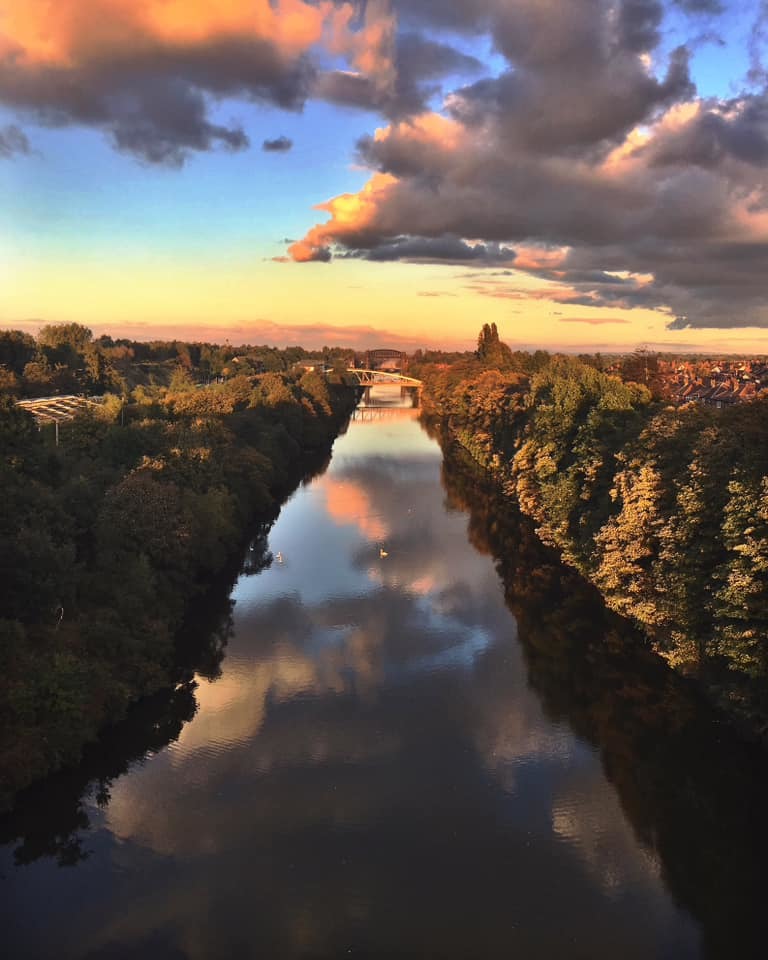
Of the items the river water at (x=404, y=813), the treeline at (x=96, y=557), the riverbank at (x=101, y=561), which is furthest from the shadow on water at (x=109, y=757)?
the treeline at (x=96, y=557)

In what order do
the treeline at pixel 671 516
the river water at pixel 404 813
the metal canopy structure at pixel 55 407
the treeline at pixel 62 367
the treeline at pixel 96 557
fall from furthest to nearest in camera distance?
the treeline at pixel 62 367 → the metal canopy structure at pixel 55 407 → the treeline at pixel 671 516 → the treeline at pixel 96 557 → the river water at pixel 404 813

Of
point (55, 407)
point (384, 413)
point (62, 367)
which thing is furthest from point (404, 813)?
point (384, 413)

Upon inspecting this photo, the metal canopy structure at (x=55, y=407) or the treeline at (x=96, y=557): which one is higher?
the metal canopy structure at (x=55, y=407)

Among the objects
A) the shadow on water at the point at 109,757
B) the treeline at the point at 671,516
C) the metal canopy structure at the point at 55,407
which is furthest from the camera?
the metal canopy structure at the point at 55,407

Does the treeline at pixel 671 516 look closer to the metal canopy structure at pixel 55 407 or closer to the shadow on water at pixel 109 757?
the shadow on water at pixel 109 757

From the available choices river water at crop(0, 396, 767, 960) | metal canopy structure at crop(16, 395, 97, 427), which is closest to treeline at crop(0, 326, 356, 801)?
river water at crop(0, 396, 767, 960)

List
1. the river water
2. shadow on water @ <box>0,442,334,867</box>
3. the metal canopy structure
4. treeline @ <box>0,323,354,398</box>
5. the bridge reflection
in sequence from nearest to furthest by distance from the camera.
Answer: the river water, shadow on water @ <box>0,442,334,867</box>, the metal canopy structure, treeline @ <box>0,323,354,398</box>, the bridge reflection

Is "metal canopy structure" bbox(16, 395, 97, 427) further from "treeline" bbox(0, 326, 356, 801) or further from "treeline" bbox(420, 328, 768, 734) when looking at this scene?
"treeline" bbox(420, 328, 768, 734)
